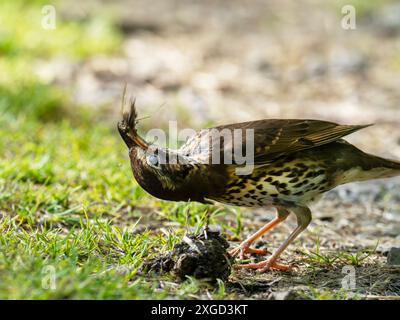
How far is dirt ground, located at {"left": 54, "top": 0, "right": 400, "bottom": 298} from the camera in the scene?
6.14 metres

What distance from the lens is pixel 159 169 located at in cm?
530

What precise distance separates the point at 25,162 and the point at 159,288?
2795mm

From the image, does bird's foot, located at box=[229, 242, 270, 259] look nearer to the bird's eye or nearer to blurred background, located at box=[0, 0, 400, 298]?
blurred background, located at box=[0, 0, 400, 298]

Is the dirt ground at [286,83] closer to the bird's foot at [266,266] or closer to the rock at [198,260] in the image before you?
the bird's foot at [266,266]

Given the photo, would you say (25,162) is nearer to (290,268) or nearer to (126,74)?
(290,268)

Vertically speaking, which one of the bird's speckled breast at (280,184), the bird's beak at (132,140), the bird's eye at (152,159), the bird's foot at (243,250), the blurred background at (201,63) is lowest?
the bird's foot at (243,250)

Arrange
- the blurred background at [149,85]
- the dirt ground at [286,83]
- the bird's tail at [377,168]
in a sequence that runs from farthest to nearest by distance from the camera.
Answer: the blurred background at [149,85], the bird's tail at [377,168], the dirt ground at [286,83]

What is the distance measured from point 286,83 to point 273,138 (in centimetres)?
613

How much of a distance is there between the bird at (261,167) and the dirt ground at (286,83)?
516 mm

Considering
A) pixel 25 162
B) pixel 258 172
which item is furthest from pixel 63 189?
pixel 258 172

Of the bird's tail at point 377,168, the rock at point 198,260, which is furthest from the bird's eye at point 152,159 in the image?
the bird's tail at point 377,168

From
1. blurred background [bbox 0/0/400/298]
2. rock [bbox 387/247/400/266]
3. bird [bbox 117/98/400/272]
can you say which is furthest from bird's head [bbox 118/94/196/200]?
rock [bbox 387/247/400/266]

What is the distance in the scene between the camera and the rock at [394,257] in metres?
5.98

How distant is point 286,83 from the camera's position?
39.0 feet
